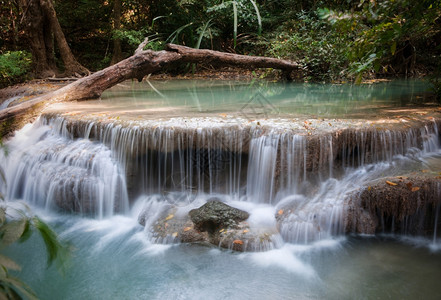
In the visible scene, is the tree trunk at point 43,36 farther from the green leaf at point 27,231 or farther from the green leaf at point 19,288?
the green leaf at point 19,288

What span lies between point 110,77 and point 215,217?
5.67 m

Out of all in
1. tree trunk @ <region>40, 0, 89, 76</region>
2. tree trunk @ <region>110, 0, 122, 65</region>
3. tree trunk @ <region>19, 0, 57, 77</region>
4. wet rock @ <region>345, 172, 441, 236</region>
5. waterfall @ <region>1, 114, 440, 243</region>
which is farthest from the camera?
tree trunk @ <region>110, 0, 122, 65</region>

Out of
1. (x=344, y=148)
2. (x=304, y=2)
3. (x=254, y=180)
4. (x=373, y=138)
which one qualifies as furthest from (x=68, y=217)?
(x=304, y=2)

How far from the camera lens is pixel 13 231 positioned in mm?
869

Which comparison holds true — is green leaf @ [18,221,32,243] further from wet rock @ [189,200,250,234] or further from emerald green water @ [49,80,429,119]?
emerald green water @ [49,80,429,119]

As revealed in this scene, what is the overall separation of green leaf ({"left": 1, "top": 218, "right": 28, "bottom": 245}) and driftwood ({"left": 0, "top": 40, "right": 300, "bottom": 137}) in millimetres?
6913

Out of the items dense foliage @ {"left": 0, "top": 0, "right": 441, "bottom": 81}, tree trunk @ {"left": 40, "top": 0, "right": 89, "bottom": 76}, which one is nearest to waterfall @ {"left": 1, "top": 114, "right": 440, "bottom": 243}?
dense foliage @ {"left": 0, "top": 0, "right": 441, "bottom": 81}

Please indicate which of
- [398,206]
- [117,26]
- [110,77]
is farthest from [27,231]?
[117,26]

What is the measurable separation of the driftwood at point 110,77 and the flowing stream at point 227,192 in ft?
1.29

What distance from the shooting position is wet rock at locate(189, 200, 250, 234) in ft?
15.2

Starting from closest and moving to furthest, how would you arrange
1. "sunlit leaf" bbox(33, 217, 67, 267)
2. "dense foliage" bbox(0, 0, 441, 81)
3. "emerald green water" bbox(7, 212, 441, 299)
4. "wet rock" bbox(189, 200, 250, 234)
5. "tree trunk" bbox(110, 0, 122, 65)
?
"sunlit leaf" bbox(33, 217, 67, 267)
"emerald green water" bbox(7, 212, 441, 299)
"wet rock" bbox(189, 200, 250, 234)
"dense foliage" bbox(0, 0, 441, 81)
"tree trunk" bbox(110, 0, 122, 65)

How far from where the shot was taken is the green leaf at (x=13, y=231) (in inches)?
33.7

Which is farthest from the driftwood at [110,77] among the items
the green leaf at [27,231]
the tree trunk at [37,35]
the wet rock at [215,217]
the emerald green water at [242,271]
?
the green leaf at [27,231]

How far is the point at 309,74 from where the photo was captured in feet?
42.2
